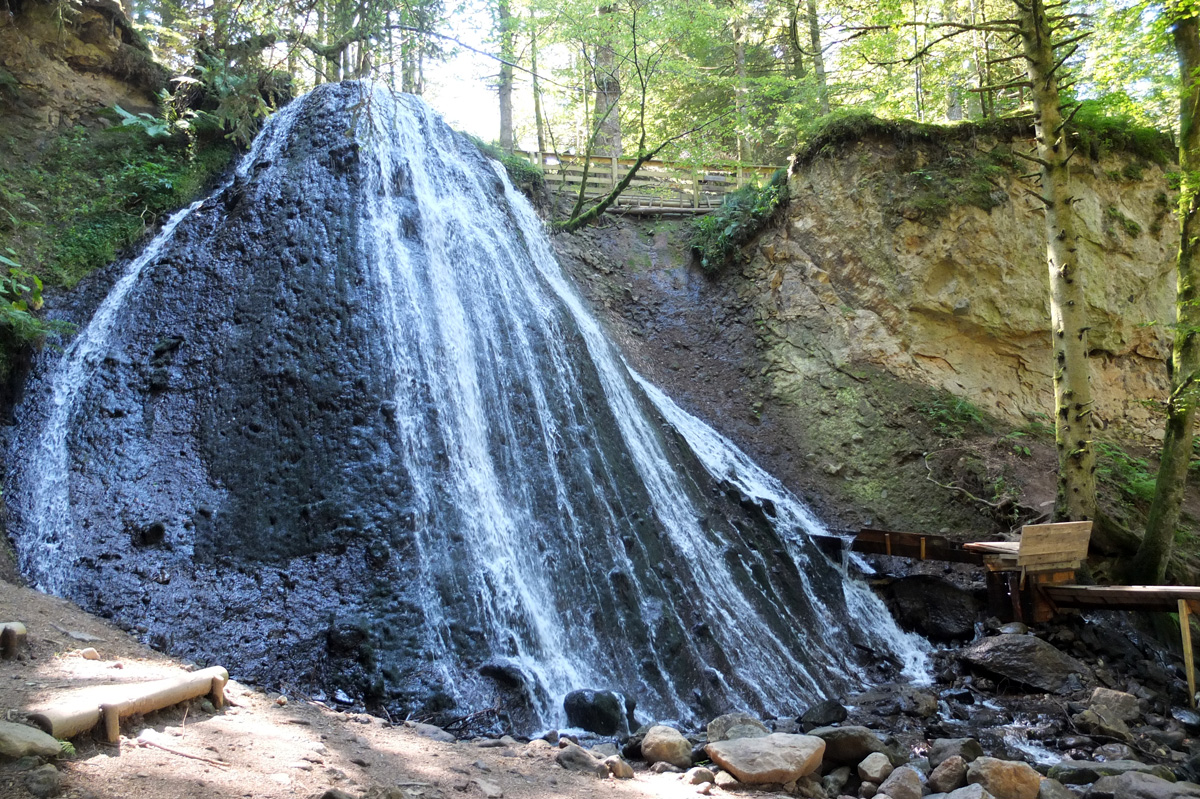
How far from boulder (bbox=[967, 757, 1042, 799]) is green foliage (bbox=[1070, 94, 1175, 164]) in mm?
11491

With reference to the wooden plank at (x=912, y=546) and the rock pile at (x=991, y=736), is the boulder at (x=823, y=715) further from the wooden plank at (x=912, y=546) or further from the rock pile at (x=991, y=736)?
the wooden plank at (x=912, y=546)

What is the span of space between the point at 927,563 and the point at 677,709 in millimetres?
4465

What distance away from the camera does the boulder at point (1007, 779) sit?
169 inches

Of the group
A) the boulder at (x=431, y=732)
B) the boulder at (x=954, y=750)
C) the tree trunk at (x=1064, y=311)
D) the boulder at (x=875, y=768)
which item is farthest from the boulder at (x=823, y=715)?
the tree trunk at (x=1064, y=311)

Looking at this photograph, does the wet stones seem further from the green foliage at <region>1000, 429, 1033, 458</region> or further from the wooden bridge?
the wooden bridge

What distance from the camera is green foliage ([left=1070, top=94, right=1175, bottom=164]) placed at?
12.5 metres

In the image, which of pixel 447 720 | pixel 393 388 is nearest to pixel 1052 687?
pixel 447 720

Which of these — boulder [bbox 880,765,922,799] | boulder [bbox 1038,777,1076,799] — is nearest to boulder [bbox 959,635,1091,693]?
boulder [bbox 1038,777,1076,799]

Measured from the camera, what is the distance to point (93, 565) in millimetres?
6082

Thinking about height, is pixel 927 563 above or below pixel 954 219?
below

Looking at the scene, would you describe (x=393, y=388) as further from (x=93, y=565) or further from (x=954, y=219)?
(x=954, y=219)

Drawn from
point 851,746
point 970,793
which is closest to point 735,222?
point 851,746

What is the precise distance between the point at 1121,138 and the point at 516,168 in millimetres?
10523

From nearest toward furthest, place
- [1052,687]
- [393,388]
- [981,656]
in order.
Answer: [1052,687] < [981,656] < [393,388]
